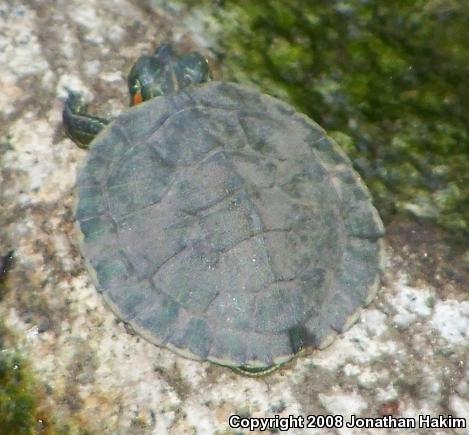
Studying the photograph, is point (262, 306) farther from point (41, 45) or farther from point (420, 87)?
point (41, 45)

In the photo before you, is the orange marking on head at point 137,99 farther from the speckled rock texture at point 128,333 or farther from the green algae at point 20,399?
the green algae at point 20,399

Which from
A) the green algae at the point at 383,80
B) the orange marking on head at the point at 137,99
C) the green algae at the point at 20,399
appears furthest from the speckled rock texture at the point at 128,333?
the green algae at the point at 383,80

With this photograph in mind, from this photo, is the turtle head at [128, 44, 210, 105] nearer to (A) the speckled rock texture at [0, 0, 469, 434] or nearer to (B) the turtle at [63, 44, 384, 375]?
(B) the turtle at [63, 44, 384, 375]

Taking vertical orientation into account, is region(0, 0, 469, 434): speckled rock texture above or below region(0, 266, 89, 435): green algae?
above

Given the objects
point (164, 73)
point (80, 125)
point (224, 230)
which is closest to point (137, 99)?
point (164, 73)

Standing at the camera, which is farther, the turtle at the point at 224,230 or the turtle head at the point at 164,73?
the turtle head at the point at 164,73

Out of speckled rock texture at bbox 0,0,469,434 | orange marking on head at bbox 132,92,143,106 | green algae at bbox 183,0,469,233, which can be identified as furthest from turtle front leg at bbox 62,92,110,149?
green algae at bbox 183,0,469,233
